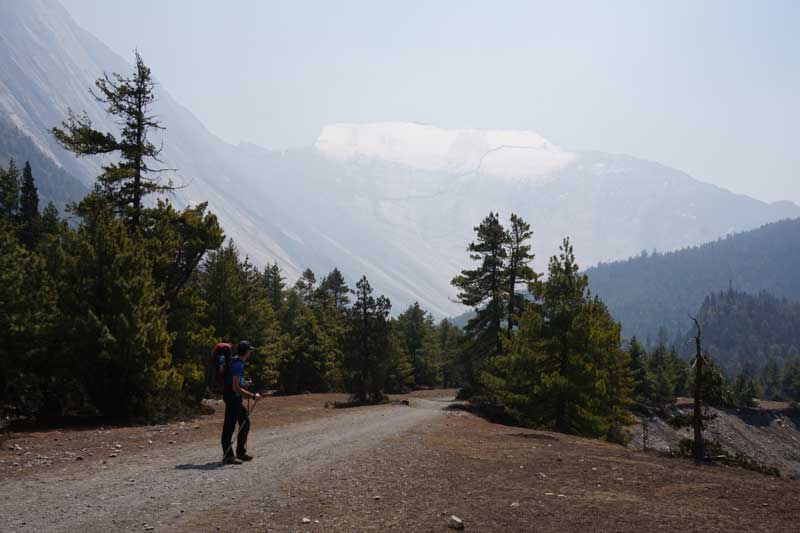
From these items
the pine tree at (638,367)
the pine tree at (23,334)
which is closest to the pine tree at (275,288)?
the pine tree at (638,367)

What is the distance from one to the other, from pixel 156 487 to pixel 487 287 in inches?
1339

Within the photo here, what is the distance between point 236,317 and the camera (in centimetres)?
3684

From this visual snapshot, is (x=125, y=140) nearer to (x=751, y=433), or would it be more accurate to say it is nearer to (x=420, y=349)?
(x=420, y=349)

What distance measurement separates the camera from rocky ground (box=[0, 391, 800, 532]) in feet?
25.6

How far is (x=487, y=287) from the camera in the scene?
41.4m

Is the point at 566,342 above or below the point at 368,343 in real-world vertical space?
above

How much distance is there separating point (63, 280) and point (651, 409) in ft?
259

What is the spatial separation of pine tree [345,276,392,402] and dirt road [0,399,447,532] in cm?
2682

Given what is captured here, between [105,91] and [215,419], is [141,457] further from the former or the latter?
[105,91]

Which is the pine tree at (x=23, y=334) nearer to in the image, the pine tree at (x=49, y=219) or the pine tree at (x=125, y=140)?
the pine tree at (x=125, y=140)

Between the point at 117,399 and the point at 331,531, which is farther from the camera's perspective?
the point at 117,399

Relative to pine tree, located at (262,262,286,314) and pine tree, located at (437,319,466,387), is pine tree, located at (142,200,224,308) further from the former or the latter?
pine tree, located at (437,319,466,387)

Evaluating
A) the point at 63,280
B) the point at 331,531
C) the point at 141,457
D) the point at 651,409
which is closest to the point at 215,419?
the point at 63,280

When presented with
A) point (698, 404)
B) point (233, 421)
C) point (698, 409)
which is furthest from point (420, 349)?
point (233, 421)
